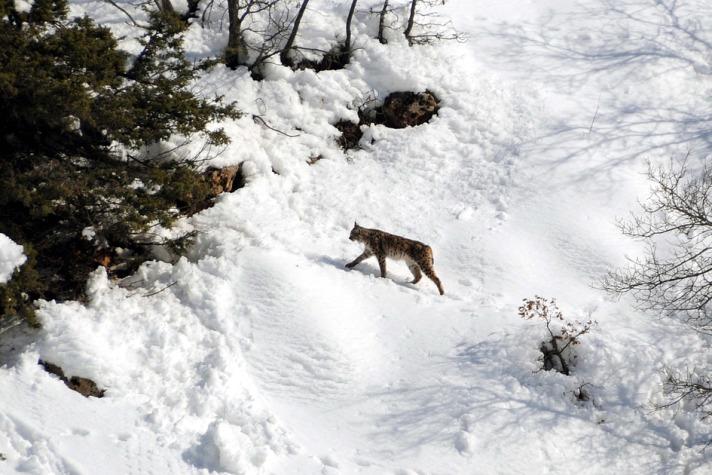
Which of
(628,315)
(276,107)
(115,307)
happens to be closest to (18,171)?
(115,307)

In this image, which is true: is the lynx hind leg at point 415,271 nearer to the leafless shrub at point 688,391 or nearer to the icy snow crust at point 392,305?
the icy snow crust at point 392,305

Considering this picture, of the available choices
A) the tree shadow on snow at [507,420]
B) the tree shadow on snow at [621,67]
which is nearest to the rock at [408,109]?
the tree shadow on snow at [621,67]

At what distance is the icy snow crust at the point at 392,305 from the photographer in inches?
295

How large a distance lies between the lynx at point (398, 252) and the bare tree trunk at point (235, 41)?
19.9ft

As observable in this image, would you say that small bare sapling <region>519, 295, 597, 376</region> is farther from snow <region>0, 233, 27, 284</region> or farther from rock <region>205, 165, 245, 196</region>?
snow <region>0, 233, 27, 284</region>

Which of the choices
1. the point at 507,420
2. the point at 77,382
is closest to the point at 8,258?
the point at 77,382

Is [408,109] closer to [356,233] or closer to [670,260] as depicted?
[356,233]

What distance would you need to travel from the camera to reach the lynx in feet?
35.2

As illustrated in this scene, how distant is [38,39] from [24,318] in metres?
3.72

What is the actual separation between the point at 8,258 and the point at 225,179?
5370 millimetres

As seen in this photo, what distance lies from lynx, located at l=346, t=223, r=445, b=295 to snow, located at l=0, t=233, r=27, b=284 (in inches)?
218

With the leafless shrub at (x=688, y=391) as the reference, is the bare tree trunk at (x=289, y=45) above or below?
above

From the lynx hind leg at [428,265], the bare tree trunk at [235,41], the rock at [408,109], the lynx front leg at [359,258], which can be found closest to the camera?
the lynx hind leg at [428,265]

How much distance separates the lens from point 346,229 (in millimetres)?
12445
